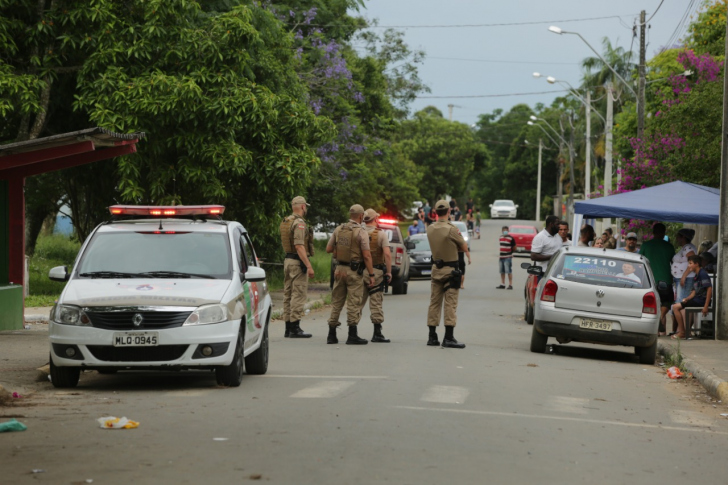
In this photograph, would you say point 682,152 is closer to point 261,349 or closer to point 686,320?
point 686,320

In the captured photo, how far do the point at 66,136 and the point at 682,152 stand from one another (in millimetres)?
16868

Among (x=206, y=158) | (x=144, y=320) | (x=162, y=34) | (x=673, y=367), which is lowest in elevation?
(x=673, y=367)

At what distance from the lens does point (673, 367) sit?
46.9 feet

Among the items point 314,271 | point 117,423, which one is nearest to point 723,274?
point 117,423

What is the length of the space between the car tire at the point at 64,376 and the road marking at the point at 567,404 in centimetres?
450

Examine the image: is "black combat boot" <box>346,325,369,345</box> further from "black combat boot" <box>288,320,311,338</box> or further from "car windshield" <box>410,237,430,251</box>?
"car windshield" <box>410,237,430,251</box>

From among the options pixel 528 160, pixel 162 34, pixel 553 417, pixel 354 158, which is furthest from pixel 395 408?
pixel 528 160

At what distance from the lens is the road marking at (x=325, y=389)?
33.0ft

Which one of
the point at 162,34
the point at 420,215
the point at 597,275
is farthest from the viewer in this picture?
the point at 420,215

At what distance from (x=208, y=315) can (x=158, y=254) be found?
1.23 m

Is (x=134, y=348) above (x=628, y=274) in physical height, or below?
below

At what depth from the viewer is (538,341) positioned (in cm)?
1541

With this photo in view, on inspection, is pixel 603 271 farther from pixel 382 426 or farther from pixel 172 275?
pixel 382 426

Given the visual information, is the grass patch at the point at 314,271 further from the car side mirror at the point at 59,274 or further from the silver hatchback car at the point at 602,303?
the car side mirror at the point at 59,274
